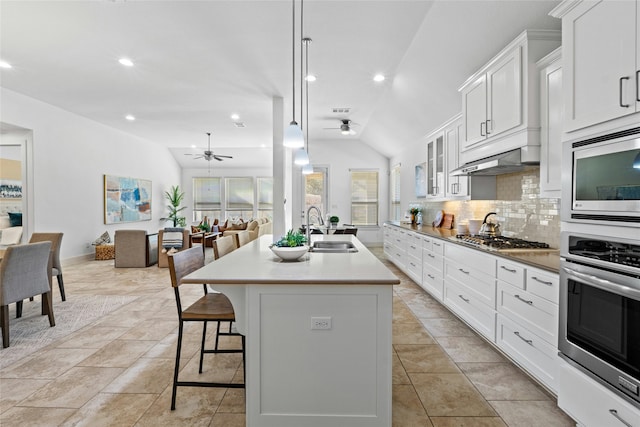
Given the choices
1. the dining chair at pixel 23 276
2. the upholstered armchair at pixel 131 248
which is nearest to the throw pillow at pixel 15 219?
the upholstered armchair at pixel 131 248

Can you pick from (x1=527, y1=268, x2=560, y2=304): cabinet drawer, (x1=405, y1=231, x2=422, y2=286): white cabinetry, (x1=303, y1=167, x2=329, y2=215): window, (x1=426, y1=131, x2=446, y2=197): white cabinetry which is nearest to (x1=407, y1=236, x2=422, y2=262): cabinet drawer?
(x1=405, y1=231, x2=422, y2=286): white cabinetry

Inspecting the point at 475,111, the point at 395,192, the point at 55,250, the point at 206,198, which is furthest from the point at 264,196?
the point at 475,111

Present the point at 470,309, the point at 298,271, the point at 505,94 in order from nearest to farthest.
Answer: the point at 298,271 → the point at 505,94 → the point at 470,309

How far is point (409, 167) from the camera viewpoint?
6887 millimetres

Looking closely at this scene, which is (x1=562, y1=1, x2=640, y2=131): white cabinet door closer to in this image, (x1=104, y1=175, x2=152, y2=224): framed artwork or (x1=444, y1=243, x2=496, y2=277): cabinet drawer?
(x1=444, y1=243, x2=496, y2=277): cabinet drawer

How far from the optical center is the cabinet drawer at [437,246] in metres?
3.82

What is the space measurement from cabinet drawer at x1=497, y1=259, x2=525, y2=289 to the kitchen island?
112cm

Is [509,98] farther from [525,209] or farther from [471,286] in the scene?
[471,286]

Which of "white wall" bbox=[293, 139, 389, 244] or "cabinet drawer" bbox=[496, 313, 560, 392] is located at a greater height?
"white wall" bbox=[293, 139, 389, 244]

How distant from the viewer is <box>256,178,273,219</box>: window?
429 inches

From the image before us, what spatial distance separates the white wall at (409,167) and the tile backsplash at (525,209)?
2.08m

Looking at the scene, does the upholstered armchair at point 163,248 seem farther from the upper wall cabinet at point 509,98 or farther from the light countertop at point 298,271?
the upper wall cabinet at point 509,98

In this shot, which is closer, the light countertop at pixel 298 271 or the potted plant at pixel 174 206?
the light countertop at pixel 298 271

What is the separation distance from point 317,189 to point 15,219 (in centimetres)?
613
